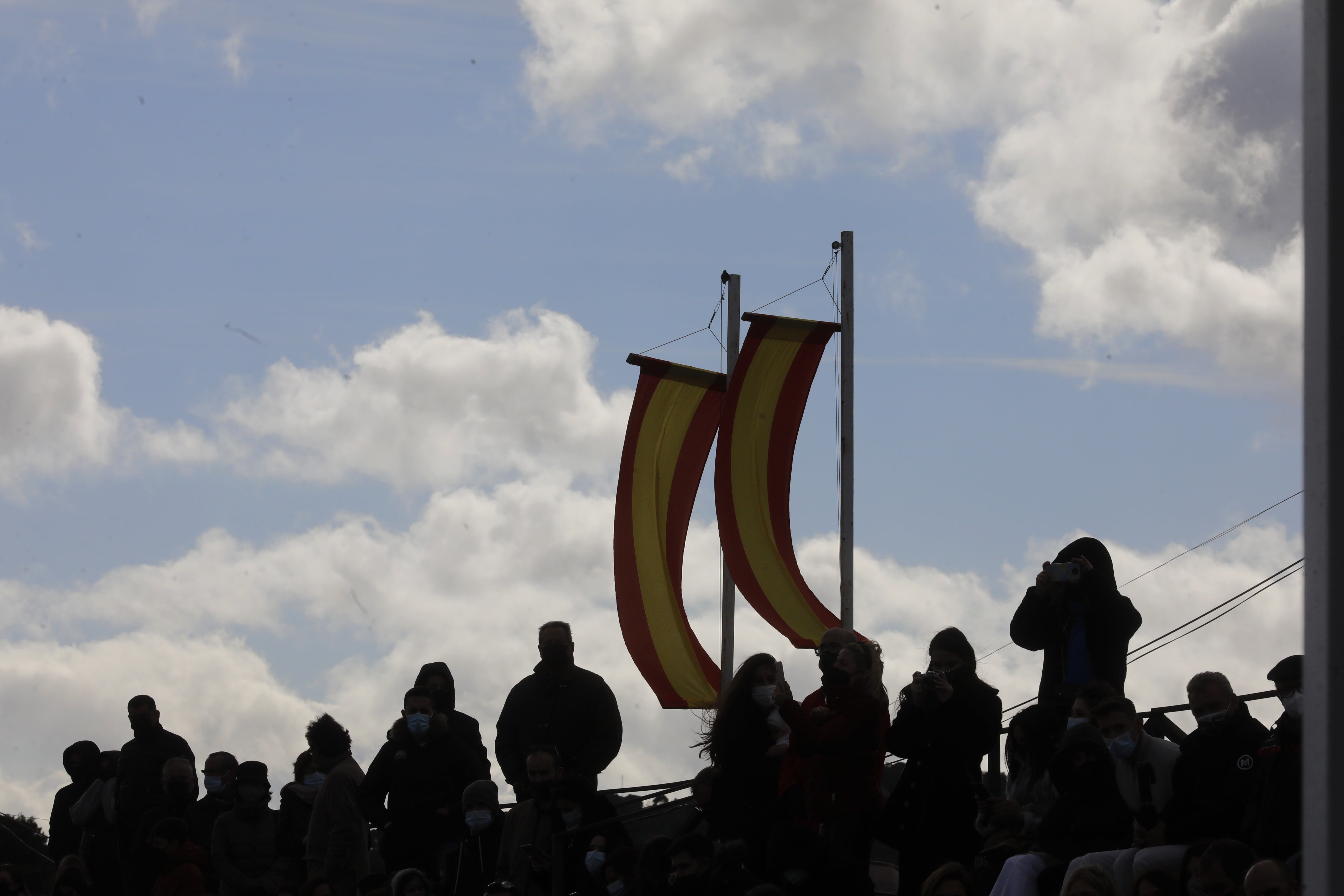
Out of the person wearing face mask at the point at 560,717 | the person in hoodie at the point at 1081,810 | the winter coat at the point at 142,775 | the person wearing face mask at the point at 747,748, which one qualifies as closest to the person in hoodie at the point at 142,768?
the winter coat at the point at 142,775

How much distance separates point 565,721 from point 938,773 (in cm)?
265

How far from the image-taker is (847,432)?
14.4 meters

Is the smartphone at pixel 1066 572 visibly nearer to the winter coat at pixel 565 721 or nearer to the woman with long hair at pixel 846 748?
the woman with long hair at pixel 846 748

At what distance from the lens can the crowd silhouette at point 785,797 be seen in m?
6.02

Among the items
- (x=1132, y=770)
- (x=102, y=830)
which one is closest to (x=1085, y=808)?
(x=1132, y=770)

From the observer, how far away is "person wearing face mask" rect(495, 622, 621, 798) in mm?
8953

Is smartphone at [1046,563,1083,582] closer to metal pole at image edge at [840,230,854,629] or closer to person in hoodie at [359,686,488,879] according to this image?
person in hoodie at [359,686,488,879]

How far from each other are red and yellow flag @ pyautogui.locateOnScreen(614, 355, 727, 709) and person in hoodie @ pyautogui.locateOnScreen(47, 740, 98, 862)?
488 centimetres

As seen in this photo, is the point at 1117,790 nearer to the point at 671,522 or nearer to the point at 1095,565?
the point at 1095,565

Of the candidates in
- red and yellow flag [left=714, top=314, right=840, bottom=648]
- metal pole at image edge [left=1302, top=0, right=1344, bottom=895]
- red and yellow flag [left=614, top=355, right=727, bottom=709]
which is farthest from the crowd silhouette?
metal pole at image edge [left=1302, top=0, right=1344, bottom=895]

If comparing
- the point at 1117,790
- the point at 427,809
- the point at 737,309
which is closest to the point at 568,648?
the point at 427,809

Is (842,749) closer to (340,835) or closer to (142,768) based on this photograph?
(340,835)

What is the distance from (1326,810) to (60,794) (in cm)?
1090

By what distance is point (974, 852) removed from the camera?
7.06 m
